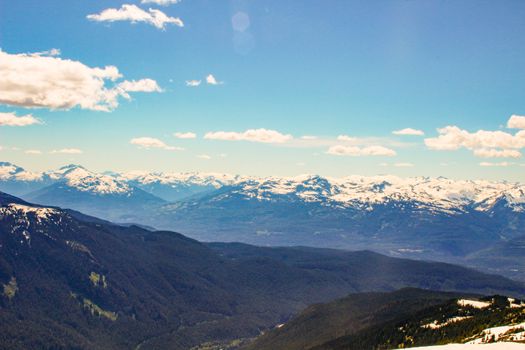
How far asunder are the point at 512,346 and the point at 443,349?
17.9 metres

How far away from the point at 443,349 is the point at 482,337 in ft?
176

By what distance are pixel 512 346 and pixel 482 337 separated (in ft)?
173

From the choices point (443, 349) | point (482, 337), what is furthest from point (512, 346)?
point (482, 337)

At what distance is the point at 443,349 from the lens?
150m

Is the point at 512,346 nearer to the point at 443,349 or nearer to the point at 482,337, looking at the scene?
the point at 443,349

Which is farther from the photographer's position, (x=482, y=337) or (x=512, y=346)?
(x=482, y=337)

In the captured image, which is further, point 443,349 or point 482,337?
point 482,337

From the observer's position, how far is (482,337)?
194125mm
